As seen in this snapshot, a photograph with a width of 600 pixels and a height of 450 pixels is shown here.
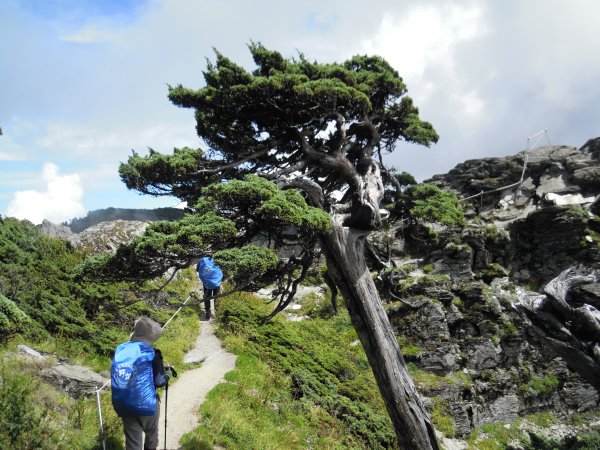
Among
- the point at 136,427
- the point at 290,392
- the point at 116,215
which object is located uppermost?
the point at 116,215

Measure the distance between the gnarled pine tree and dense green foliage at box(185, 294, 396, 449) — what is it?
2229 mm

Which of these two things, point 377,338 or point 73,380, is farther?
point 377,338

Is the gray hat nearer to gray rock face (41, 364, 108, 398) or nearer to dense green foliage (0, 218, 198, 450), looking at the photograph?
dense green foliage (0, 218, 198, 450)

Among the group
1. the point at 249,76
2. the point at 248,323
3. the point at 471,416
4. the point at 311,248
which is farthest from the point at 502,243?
the point at 249,76

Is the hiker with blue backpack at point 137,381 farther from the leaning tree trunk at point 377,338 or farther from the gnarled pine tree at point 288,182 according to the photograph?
the leaning tree trunk at point 377,338

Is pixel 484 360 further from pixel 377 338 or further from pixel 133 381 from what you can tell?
pixel 133 381

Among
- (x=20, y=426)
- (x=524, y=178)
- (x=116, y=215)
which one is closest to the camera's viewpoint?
(x=20, y=426)

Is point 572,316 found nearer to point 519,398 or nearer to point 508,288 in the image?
point 519,398

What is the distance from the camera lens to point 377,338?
8695 mm

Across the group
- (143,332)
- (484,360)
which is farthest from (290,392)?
(484,360)

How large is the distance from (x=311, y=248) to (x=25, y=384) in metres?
5.33

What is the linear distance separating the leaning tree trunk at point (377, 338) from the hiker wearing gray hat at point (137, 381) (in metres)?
4.77

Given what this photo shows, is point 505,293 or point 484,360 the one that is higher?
point 505,293

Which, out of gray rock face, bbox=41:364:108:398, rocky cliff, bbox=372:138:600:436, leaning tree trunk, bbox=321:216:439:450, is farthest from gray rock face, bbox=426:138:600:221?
gray rock face, bbox=41:364:108:398
